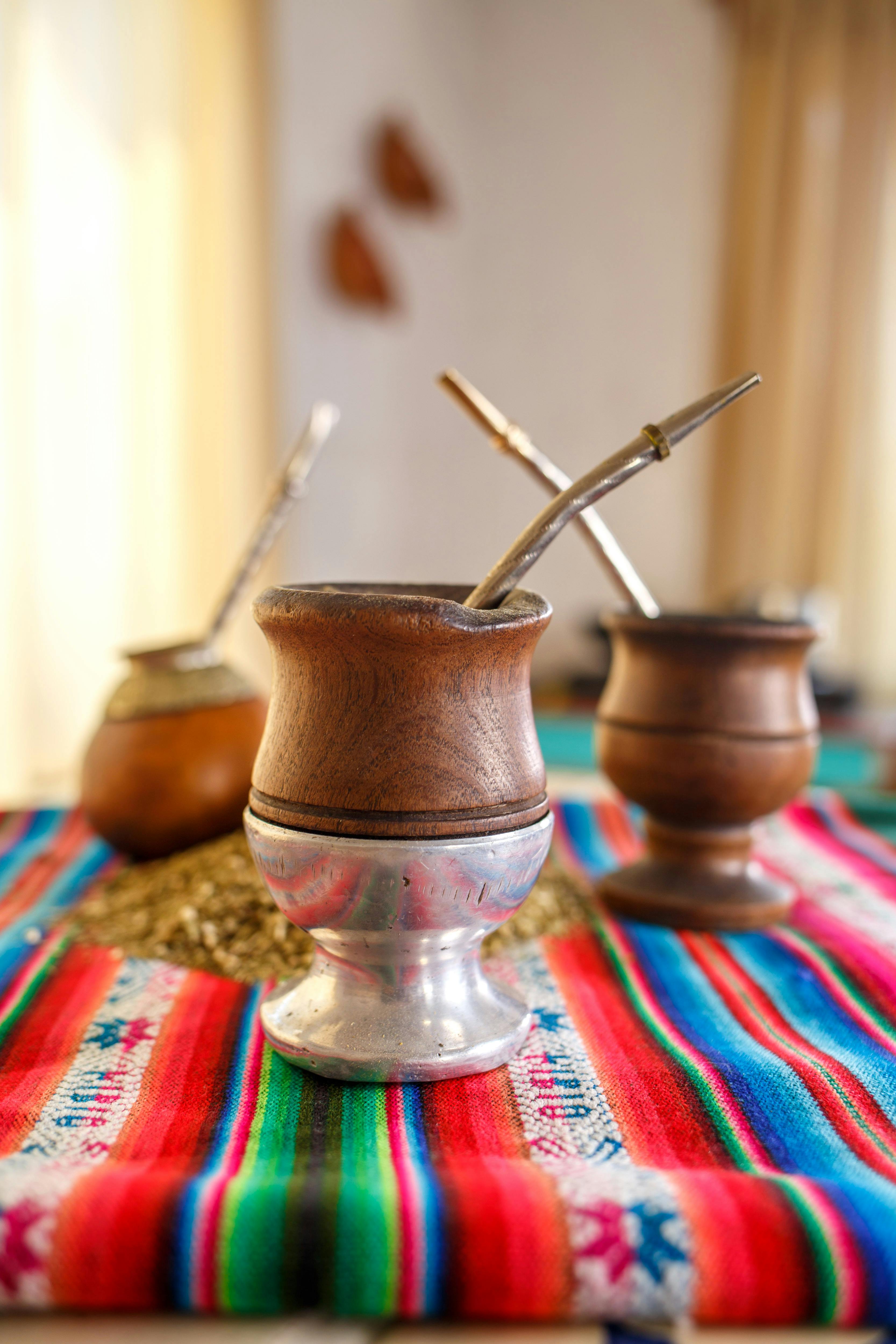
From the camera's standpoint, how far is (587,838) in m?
0.97

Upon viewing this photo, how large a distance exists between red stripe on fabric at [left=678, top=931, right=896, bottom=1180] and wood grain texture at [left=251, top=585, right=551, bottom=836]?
0.18m

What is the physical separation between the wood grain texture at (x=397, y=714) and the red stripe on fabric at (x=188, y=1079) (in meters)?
0.12

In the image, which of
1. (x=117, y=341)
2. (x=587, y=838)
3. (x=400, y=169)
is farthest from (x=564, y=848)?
(x=400, y=169)

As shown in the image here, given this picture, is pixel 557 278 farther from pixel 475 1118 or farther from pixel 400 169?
pixel 475 1118

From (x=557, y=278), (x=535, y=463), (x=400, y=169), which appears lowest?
(x=535, y=463)

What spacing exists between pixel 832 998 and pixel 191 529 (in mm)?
1706

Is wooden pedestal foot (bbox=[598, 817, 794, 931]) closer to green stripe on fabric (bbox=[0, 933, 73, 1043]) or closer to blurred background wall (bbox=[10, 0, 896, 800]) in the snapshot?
green stripe on fabric (bbox=[0, 933, 73, 1043])

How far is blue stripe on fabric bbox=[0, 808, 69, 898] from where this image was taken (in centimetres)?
83

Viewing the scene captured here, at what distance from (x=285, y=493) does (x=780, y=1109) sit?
521mm

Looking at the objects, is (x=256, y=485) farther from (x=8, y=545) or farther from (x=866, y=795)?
(x=866, y=795)

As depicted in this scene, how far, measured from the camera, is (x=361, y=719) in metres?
0.47

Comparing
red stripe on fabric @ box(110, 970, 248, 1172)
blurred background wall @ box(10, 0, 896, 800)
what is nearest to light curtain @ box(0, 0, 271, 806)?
blurred background wall @ box(10, 0, 896, 800)

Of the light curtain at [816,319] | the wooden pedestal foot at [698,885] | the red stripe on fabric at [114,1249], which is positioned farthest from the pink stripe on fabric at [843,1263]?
the light curtain at [816,319]

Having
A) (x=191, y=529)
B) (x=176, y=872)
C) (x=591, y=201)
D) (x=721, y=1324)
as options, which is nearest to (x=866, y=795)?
(x=176, y=872)
